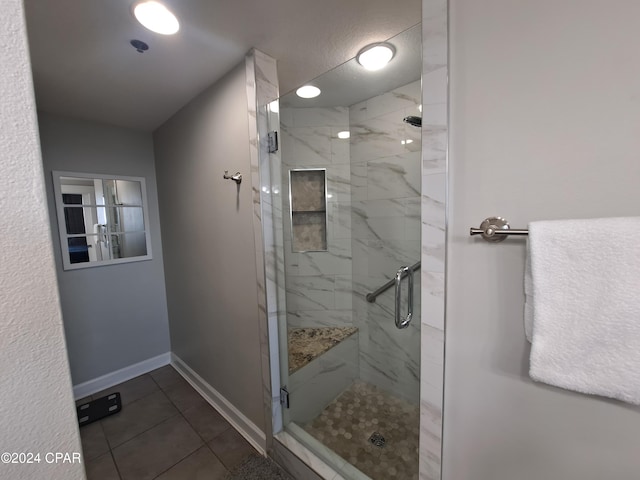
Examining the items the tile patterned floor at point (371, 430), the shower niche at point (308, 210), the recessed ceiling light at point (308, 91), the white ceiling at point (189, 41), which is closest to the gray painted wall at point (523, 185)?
the tile patterned floor at point (371, 430)

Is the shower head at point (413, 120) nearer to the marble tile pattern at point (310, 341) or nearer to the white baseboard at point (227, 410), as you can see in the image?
the marble tile pattern at point (310, 341)

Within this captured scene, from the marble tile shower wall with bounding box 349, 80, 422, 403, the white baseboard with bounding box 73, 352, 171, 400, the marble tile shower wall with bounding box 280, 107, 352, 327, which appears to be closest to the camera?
the marble tile shower wall with bounding box 349, 80, 422, 403

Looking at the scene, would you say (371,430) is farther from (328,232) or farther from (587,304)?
(587,304)

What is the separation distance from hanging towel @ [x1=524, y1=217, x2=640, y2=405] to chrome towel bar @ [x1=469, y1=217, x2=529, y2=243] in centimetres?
7

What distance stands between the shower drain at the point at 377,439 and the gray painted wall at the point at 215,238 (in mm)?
686

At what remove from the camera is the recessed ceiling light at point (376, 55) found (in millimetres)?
1266

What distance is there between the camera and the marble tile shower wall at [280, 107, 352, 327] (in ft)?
6.33

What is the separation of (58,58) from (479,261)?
2.16 m

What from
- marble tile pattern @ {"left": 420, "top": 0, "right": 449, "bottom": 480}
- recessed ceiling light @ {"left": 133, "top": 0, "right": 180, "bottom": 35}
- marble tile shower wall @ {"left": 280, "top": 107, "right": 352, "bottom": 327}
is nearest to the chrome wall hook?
marble tile shower wall @ {"left": 280, "top": 107, "right": 352, "bottom": 327}

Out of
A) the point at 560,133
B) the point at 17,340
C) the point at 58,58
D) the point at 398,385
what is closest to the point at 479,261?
the point at 560,133

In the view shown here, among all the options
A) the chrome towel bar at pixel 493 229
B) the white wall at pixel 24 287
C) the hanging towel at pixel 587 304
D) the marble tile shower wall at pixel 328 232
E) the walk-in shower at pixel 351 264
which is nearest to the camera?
the white wall at pixel 24 287

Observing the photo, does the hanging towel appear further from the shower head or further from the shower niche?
the shower niche

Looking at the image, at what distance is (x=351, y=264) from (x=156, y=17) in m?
1.81

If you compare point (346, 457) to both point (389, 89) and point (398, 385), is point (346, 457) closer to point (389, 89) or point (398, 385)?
point (398, 385)
